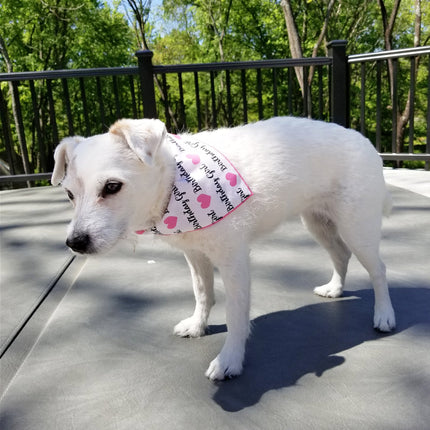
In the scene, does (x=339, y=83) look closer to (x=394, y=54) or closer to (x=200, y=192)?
(x=394, y=54)

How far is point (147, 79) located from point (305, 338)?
14.1 ft

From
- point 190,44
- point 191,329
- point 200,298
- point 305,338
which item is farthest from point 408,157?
point 190,44

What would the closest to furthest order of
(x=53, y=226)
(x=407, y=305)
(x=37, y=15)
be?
(x=407, y=305) < (x=53, y=226) < (x=37, y=15)

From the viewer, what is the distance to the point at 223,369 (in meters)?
1.79

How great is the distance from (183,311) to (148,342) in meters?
0.36

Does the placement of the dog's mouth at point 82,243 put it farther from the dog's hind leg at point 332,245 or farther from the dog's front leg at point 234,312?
the dog's hind leg at point 332,245

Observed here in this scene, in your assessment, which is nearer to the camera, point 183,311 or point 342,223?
point 342,223

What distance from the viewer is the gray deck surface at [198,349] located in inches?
62.3

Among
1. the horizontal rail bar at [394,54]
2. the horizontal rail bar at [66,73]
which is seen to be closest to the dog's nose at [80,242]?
the horizontal rail bar at [66,73]

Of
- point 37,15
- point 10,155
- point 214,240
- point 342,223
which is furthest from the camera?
point 37,15

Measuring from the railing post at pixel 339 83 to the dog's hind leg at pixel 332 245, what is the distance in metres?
3.73

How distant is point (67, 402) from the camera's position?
1.70 m

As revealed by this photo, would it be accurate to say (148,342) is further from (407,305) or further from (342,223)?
Answer: (407,305)

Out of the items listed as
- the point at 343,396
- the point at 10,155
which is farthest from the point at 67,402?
the point at 10,155
